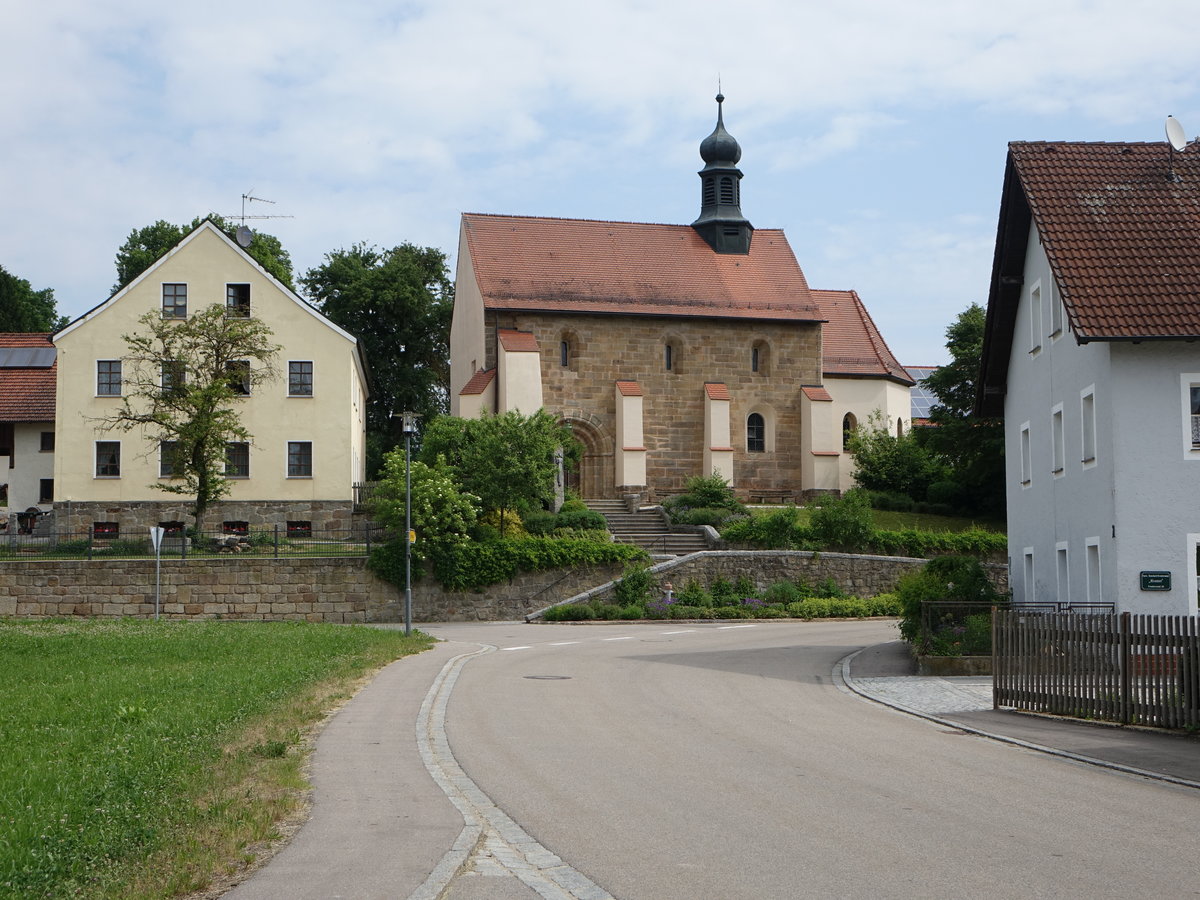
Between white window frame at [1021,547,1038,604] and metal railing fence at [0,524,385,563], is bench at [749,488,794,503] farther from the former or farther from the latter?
white window frame at [1021,547,1038,604]

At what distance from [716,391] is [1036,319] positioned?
26.5 metres

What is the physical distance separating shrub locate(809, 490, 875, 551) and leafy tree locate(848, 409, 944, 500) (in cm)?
1075

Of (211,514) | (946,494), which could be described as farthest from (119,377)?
(946,494)

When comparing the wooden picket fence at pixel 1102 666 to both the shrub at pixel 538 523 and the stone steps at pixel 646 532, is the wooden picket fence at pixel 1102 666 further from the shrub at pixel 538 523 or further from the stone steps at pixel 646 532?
the shrub at pixel 538 523

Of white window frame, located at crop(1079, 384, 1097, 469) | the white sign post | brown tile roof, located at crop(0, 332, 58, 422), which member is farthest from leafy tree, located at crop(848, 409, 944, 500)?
brown tile roof, located at crop(0, 332, 58, 422)

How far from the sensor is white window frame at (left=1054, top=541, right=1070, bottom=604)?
23875 millimetres

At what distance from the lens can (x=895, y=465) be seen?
52594 mm

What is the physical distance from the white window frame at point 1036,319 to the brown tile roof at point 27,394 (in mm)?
37738

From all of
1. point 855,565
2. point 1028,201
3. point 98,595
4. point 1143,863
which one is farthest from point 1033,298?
point 98,595

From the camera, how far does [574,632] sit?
32375mm

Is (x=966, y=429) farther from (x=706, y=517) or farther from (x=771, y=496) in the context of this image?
(x=706, y=517)

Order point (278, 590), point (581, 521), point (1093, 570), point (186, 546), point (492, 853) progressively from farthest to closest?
point (581, 521) → point (186, 546) → point (278, 590) → point (1093, 570) → point (492, 853)

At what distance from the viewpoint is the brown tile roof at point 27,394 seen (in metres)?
50.9

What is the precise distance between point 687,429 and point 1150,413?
31.6m
